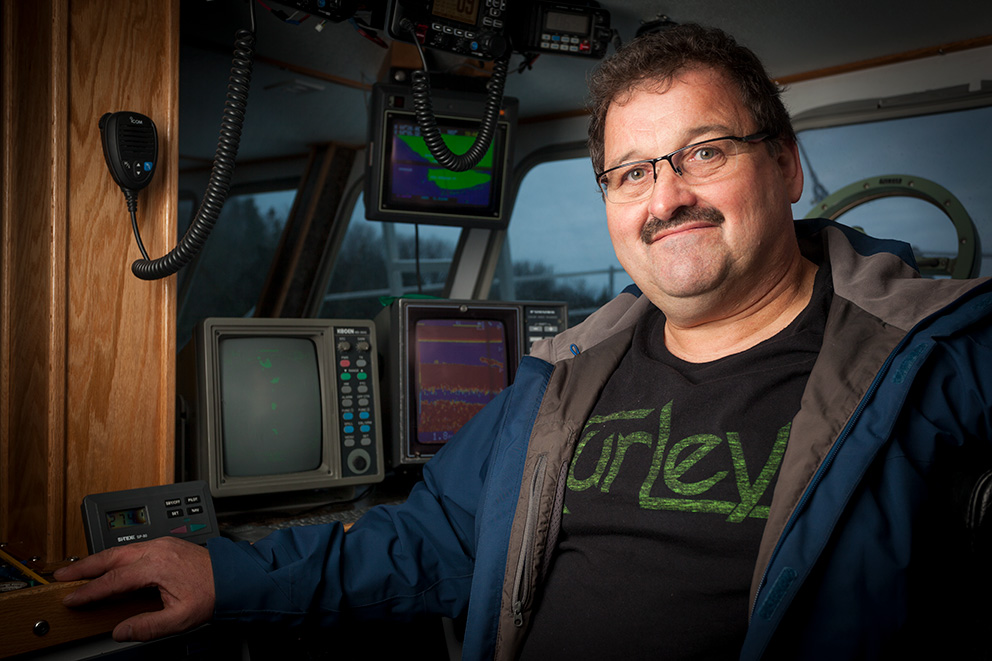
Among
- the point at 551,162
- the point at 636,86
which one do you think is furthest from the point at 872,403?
the point at 551,162

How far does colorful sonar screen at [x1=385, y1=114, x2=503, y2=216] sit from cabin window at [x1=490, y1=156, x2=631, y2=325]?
0.72 m

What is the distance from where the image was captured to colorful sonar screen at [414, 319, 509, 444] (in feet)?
7.04

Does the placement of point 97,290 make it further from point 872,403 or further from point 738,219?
point 872,403

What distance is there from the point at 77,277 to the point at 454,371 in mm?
1066

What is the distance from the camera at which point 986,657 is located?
95 cm

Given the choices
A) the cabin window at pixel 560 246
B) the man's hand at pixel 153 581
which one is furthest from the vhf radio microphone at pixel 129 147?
the cabin window at pixel 560 246

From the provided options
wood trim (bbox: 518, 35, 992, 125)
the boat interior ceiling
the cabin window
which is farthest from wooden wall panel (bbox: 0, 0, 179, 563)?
the cabin window

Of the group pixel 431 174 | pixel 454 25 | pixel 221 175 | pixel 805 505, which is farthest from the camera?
pixel 431 174

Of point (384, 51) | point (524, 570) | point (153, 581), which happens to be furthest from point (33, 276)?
point (384, 51)

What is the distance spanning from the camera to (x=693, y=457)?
3.90ft

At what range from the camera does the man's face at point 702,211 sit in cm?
127

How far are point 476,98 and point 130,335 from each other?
4.72ft

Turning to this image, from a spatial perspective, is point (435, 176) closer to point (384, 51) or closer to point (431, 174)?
point (431, 174)

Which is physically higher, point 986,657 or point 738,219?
point 738,219
